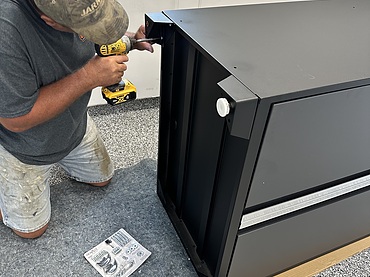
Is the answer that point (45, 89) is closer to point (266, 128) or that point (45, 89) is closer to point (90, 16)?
point (90, 16)

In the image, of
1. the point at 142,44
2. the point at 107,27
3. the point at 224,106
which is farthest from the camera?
the point at 142,44

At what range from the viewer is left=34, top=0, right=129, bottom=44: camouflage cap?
66cm

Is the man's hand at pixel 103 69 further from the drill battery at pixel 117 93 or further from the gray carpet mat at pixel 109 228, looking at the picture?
the gray carpet mat at pixel 109 228

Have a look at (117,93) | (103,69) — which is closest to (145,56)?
(117,93)

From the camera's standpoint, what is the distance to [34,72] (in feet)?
2.73

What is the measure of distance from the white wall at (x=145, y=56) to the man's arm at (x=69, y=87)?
2.06ft

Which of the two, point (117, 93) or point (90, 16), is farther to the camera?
point (117, 93)

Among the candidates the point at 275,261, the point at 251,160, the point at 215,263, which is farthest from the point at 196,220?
the point at 251,160

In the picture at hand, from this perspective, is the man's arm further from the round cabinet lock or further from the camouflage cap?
the round cabinet lock

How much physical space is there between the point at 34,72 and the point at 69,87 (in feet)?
0.28

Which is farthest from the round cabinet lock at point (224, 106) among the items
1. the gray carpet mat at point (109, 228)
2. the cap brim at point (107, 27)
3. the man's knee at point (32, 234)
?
the man's knee at point (32, 234)

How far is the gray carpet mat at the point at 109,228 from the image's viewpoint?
107cm

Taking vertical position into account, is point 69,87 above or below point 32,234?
above

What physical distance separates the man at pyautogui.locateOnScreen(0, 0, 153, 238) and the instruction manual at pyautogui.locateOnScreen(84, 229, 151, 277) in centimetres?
20
